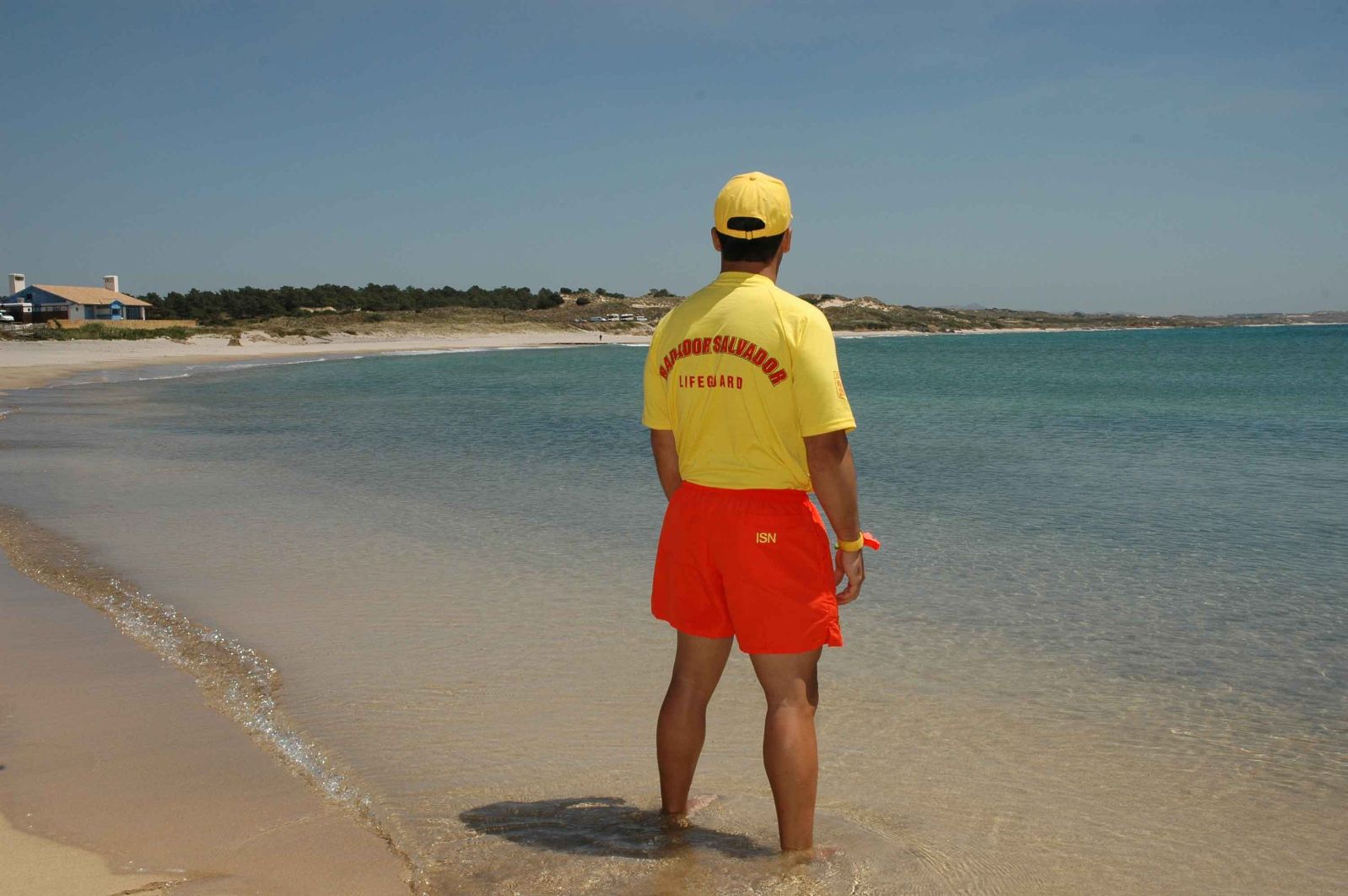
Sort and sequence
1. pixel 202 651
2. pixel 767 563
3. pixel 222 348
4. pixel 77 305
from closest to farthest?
pixel 767 563, pixel 202 651, pixel 222 348, pixel 77 305

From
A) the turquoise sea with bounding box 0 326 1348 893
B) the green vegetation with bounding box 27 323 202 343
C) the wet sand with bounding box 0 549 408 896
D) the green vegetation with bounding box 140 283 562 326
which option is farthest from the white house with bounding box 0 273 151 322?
the wet sand with bounding box 0 549 408 896

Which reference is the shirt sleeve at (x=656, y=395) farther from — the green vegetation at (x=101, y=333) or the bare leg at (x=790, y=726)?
the green vegetation at (x=101, y=333)

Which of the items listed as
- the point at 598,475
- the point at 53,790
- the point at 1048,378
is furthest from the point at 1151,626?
the point at 1048,378

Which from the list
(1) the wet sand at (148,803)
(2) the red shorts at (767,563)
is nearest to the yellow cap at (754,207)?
Answer: (2) the red shorts at (767,563)

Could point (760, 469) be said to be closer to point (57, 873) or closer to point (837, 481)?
point (837, 481)

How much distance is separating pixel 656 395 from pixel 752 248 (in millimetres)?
458

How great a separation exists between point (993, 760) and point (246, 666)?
312 centimetres

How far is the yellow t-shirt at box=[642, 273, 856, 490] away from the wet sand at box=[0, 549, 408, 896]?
4.66 ft

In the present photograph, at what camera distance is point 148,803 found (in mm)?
3188

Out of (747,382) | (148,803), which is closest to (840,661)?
(747,382)

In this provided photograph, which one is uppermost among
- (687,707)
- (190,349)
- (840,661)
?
(687,707)

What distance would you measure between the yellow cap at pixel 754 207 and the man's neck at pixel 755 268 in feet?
0.22

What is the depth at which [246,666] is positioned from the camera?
4.63 meters

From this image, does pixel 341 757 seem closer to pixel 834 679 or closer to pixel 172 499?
pixel 834 679
